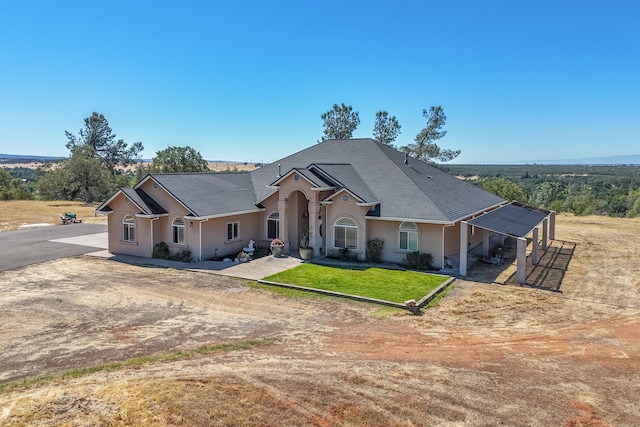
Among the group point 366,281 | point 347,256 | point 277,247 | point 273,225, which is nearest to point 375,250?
point 347,256

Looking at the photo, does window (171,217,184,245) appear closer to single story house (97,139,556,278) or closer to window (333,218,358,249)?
single story house (97,139,556,278)

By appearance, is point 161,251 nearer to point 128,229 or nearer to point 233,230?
point 128,229

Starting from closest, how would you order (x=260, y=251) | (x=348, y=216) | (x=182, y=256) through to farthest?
(x=182, y=256)
(x=348, y=216)
(x=260, y=251)

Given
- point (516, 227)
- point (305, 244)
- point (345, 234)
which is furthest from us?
point (305, 244)

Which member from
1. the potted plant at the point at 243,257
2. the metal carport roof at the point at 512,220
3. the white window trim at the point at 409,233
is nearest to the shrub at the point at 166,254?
the potted plant at the point at 243,257

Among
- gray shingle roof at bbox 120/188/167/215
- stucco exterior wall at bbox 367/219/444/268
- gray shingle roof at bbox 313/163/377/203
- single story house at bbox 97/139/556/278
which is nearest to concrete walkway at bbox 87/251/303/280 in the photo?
single story house at bbox 97/139/556/278

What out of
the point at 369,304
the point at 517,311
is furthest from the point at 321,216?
the point at 517,311
